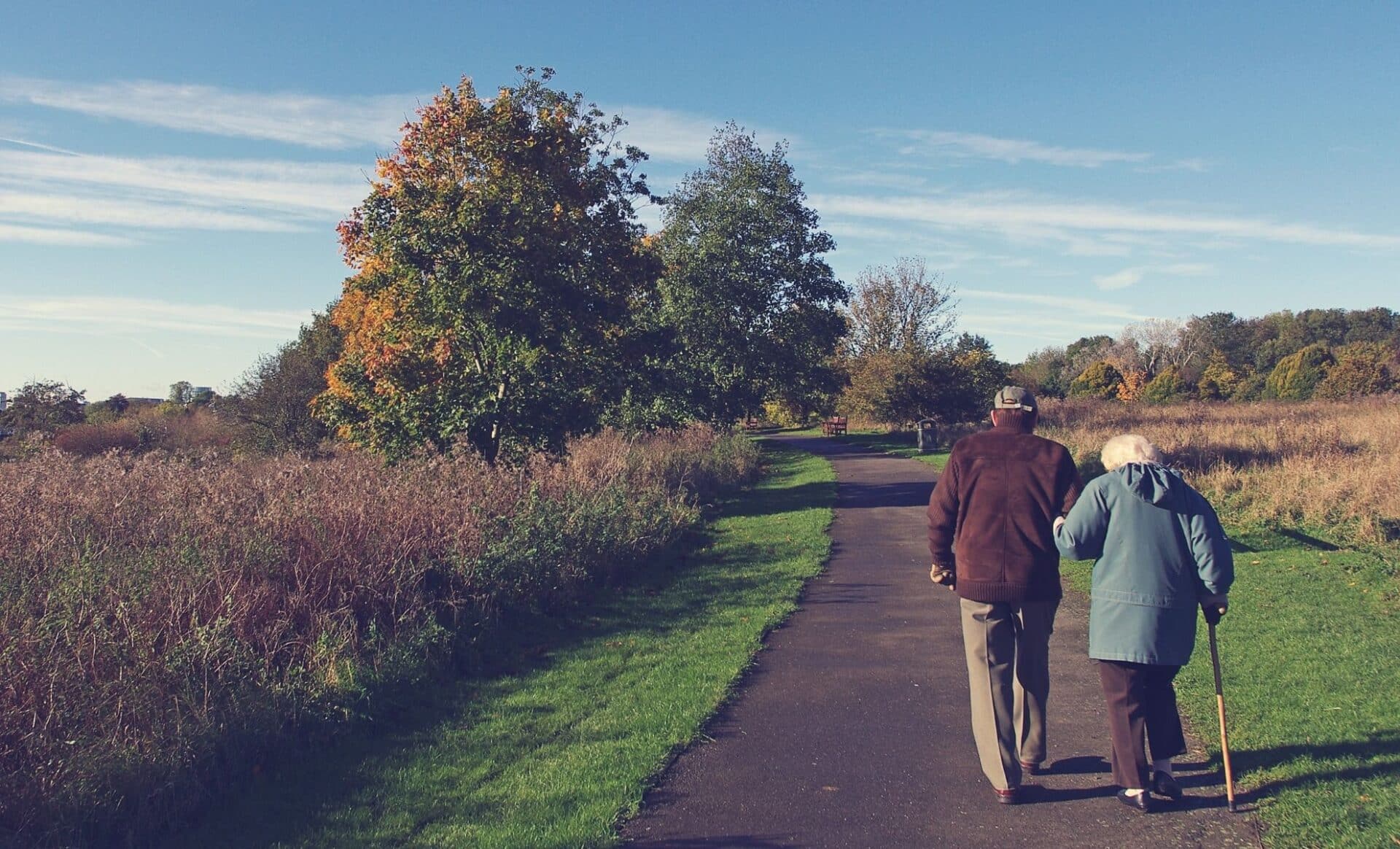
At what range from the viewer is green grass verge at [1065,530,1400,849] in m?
4.56

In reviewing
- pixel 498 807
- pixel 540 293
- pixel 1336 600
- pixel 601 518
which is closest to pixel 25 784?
pixel 498 807

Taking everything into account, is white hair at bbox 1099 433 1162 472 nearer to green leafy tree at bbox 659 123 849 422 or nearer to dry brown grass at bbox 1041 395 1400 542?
dry brown grass at bbox 1041 395 1400 542

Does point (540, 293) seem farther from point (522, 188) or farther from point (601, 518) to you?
point (601, 518)

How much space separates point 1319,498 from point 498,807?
1428 cm

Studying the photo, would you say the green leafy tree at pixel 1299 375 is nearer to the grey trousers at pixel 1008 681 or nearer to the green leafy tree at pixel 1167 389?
the green leafy tree at pixel 1167 389

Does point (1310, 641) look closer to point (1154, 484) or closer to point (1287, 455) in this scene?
point (1154, 484)

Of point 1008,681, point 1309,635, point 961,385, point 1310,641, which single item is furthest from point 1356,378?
point 1008,681

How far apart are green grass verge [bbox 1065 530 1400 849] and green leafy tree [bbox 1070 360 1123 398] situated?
5460cm

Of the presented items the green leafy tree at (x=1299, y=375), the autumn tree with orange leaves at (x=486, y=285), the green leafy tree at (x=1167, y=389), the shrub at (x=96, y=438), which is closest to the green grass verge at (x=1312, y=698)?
the autumn tree with orange leaves at (x=486, y=285)

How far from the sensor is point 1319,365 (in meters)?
52.3

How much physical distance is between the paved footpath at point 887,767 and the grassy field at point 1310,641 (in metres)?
0.33

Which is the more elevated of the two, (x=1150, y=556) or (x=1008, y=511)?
(x=1008, y=511)

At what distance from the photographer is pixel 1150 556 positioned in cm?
461

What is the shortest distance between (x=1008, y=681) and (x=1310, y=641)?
438 centimetres
